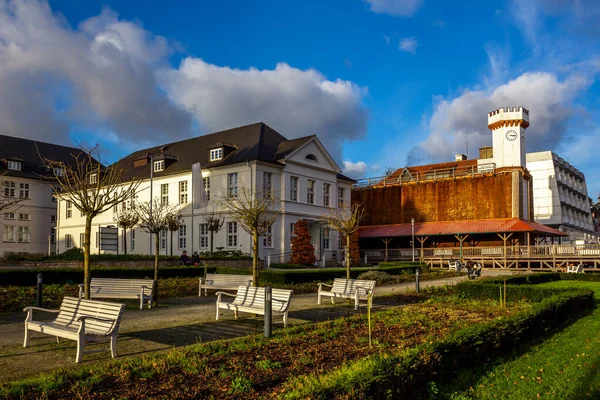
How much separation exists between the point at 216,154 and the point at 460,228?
2183cm

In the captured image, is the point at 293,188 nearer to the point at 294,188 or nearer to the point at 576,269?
the point at 294,188

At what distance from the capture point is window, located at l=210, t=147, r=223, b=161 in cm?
4066

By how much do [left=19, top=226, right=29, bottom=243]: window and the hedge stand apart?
165 feet

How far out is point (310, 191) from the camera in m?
41.5

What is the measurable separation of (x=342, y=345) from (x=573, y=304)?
27.2 feet

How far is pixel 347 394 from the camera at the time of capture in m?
5.47

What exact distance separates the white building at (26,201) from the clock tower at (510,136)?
43705 millimetres

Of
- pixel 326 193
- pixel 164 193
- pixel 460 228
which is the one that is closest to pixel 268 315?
pixel 326 193

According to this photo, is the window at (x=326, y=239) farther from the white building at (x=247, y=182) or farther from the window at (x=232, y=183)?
the window at (x=232, y=183)

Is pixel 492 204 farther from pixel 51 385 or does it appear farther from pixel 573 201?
pixel 51 385

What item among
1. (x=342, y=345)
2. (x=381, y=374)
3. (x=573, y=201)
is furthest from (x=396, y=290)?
(x=573, y=201)

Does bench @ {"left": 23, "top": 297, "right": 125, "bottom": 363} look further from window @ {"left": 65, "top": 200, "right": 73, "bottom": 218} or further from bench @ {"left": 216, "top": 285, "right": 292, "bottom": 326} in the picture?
window @ {"left": 65, "top": 200, "right": 73, "bottom": 218}

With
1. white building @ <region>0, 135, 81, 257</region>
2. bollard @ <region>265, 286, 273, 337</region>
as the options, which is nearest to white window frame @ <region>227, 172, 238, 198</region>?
white building @ <region>0, 135, 81, 257</region>

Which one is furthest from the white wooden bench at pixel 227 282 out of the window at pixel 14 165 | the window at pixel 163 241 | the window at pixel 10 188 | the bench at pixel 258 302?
the window at pixel 14 165
